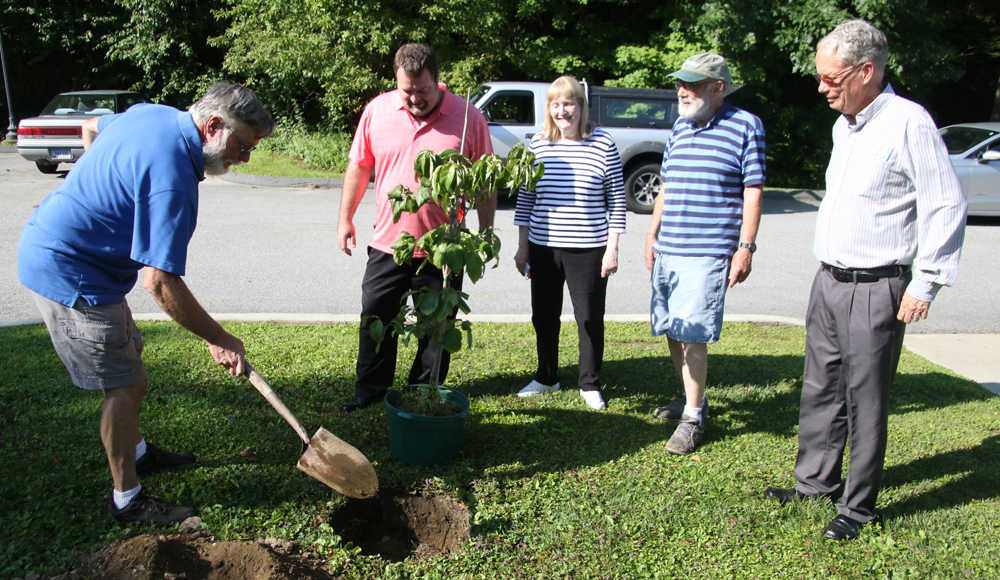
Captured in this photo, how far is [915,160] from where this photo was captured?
2.72 metres

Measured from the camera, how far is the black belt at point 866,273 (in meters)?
2.89

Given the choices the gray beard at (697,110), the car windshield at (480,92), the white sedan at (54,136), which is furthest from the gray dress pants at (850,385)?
the white sedan at (54,136)

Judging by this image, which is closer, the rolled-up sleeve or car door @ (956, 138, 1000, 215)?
the rolled-up sleeve

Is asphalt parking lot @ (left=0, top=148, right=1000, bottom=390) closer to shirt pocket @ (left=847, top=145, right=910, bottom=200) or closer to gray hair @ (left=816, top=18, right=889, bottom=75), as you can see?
shirt pocket @ (left=847, top=145, right=910, bottom=200)

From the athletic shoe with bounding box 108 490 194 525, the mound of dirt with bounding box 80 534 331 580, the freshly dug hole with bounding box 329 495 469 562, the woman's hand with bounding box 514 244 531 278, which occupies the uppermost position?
the woman's hand with bounding box 514 244 531 278

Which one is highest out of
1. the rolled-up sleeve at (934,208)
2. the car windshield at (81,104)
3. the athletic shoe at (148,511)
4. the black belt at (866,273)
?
the car windshield at (81,104)

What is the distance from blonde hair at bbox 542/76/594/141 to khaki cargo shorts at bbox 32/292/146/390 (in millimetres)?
2407

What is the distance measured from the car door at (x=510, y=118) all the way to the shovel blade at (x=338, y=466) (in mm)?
8749

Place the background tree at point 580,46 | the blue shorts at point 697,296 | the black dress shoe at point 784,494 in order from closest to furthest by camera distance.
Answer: the black dress shoe at point 784,494, the blue shorts at point 697,296, the background tree at point 580,46

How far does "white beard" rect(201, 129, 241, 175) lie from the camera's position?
8.60 ft

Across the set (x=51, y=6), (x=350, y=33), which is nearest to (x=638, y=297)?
(x=350, y=33)

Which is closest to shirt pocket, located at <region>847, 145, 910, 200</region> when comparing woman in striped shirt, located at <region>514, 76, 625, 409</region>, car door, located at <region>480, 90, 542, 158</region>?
woman in striped shirt, located at <region>514, 76, 625, 409</region>

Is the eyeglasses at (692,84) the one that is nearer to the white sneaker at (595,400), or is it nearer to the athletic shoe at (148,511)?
the white sneaker at (595,400)

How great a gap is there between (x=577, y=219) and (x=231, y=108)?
2.08 m
